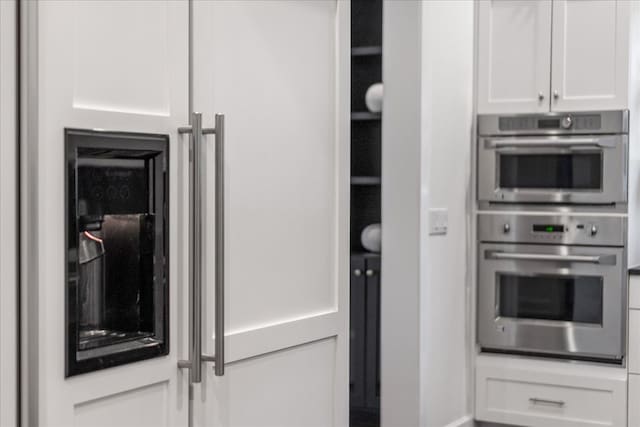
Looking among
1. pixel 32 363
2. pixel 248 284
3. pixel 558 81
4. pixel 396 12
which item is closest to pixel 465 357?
pixel 558 81

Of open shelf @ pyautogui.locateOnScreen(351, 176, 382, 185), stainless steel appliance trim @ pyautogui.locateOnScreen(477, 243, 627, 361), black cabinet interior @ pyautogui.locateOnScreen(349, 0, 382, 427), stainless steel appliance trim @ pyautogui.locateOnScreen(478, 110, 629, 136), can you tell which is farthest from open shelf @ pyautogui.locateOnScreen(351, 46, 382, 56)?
stainless steel appliance trim @ pyautogui.locateOnScreen(477, 243, 627, 361)

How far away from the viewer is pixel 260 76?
2143mm

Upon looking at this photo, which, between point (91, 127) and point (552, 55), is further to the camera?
point (552, 55)

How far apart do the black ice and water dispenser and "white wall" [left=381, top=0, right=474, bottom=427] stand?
6.16 ft

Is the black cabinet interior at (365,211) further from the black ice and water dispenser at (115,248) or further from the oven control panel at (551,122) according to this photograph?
the black ice and water dispenser at (115,248)

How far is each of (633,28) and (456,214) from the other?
45.6 inches

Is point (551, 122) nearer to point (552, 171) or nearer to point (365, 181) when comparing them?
point (552, 171)

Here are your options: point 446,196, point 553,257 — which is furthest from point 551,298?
point 446,196

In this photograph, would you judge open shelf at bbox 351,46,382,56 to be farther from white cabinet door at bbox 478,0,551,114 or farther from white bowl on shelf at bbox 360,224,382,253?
white bowl on shelf at bbox 360,224,382,253

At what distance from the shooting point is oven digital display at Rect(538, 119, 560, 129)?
3924 mm

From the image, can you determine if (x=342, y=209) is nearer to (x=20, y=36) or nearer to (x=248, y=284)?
(x=248, y=284)

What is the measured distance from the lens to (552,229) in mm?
3924

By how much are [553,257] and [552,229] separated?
131 millimetres
